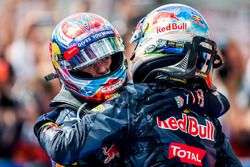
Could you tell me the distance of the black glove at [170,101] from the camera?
3.60 metres

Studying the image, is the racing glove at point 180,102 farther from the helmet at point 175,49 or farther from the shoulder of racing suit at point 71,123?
the shoulder of racing suit at point 71,123

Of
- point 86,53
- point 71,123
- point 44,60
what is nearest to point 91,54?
point 86,53

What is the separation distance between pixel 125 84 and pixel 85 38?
13.5 inches

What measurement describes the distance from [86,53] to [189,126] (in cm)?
65

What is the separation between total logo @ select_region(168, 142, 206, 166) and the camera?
3.58 metres

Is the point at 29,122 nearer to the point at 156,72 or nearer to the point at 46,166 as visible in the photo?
the point at 46,166

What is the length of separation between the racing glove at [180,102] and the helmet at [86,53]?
0.32 m

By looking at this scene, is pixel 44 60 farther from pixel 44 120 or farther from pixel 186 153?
pixel 186 153

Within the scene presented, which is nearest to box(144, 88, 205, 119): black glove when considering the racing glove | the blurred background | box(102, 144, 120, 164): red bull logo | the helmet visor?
the racing glove

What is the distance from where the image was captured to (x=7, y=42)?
9289 mm

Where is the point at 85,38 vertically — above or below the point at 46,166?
above

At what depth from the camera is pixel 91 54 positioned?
380 centimetres

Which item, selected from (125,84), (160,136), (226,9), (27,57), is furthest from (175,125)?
(226,9)

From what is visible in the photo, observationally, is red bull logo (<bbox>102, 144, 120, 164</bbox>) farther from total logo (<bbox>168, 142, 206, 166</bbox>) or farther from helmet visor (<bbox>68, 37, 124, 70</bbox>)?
helmet visor (<bbox>68, 37, 124, 70</bbox>)
